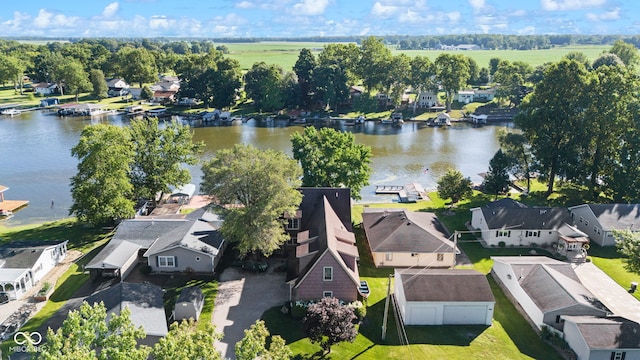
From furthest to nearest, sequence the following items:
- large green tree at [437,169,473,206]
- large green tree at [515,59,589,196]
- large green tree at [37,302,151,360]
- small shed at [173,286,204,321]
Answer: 1. large green tree at [515,59,589,196]
2. large green tree at [437,169,473,206]
3. small shed at [173,286,204,321]
4. large green tree at [37,302,151,360]

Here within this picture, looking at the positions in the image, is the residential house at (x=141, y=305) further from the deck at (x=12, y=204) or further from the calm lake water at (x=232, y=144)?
the deck at (x=12, y=204)

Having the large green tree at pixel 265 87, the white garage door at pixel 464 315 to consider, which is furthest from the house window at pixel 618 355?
the large green tree at pixel 265 87

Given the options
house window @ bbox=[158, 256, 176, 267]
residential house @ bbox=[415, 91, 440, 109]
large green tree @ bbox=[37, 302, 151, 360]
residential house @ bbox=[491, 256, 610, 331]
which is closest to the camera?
large green tree @ bbox=[37, 302, 151, 360]

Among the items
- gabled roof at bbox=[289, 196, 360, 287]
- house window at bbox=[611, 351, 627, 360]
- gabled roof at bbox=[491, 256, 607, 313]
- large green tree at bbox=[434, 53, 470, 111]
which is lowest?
house window at bbox=[611, 351, 627, 360]

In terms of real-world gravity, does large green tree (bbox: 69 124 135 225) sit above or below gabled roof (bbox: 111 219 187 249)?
above

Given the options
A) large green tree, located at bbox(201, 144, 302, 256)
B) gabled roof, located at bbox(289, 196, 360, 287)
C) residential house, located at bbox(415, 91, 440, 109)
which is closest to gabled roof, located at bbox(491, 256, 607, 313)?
gabled roof, located at bbox(289, 196, 360, 287)

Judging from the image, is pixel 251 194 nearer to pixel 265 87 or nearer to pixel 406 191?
pixel 406 191

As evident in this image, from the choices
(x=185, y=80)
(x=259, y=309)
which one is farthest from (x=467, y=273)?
(x=185, y=80)

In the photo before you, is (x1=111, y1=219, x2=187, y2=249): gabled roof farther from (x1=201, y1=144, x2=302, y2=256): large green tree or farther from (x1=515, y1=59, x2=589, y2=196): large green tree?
(x1=515, y1=59, x2=589, y2=196): large green tree
